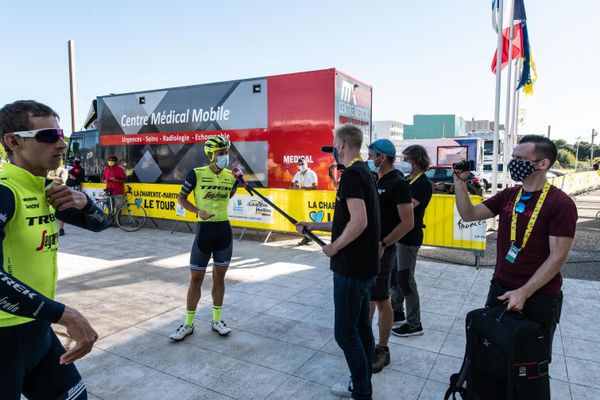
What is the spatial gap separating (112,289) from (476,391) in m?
5.11

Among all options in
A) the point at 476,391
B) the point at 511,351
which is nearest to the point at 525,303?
the point at 511,351

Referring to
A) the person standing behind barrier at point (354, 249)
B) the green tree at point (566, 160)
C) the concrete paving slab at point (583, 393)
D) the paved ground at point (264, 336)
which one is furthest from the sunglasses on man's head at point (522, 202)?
the green tree at point (566, 160)

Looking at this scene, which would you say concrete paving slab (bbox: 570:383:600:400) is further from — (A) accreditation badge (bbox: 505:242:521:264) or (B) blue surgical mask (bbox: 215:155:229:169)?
(B) blue surgical mask (bbox: 215:155:229:169)

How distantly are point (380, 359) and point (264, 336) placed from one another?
1281 mm

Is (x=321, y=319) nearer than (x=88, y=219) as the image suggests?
No

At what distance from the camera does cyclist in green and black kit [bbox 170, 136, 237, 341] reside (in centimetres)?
416

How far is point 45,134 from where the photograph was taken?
1796 millimetres

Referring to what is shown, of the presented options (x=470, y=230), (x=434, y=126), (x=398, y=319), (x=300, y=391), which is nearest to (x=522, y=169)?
(x=300, y=391)

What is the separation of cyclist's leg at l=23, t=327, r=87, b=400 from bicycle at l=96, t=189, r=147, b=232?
919 centimetres

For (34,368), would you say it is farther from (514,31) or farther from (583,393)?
(514,31)

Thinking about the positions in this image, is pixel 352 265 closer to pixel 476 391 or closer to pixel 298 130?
pixel 476 391

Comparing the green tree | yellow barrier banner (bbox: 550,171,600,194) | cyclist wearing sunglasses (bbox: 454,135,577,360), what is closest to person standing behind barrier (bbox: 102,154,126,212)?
cyclist wearing sunglasses (bbox: 454,135,577,360)

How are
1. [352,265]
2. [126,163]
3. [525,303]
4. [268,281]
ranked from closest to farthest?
[525,303] < [352,265] < [268,281] < [126,163]

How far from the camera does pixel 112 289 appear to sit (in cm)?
587
